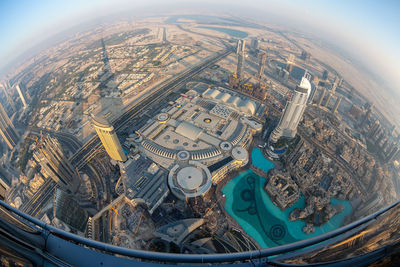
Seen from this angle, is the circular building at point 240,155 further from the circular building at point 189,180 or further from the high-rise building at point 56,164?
the high-rise building at point 56,164

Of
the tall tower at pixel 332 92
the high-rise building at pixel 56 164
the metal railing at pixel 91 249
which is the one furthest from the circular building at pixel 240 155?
the tall tower at pixel 332 92

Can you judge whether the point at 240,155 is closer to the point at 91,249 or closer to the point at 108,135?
the point at 108,135

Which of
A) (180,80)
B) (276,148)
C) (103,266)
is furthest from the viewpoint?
(180,80)

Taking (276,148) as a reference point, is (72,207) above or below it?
above

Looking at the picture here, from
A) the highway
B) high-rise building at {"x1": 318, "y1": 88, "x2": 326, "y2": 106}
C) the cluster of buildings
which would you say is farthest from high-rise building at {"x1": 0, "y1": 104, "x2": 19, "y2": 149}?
high-rise building at {"x1": 318, "y1": 88, "x2": 326, "y2": 106}

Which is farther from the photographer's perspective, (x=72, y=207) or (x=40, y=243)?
(x=72, y=207)

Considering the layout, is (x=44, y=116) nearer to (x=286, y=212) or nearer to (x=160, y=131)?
(x=160, y=131)

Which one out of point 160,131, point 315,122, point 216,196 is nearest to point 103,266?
point 216,196
